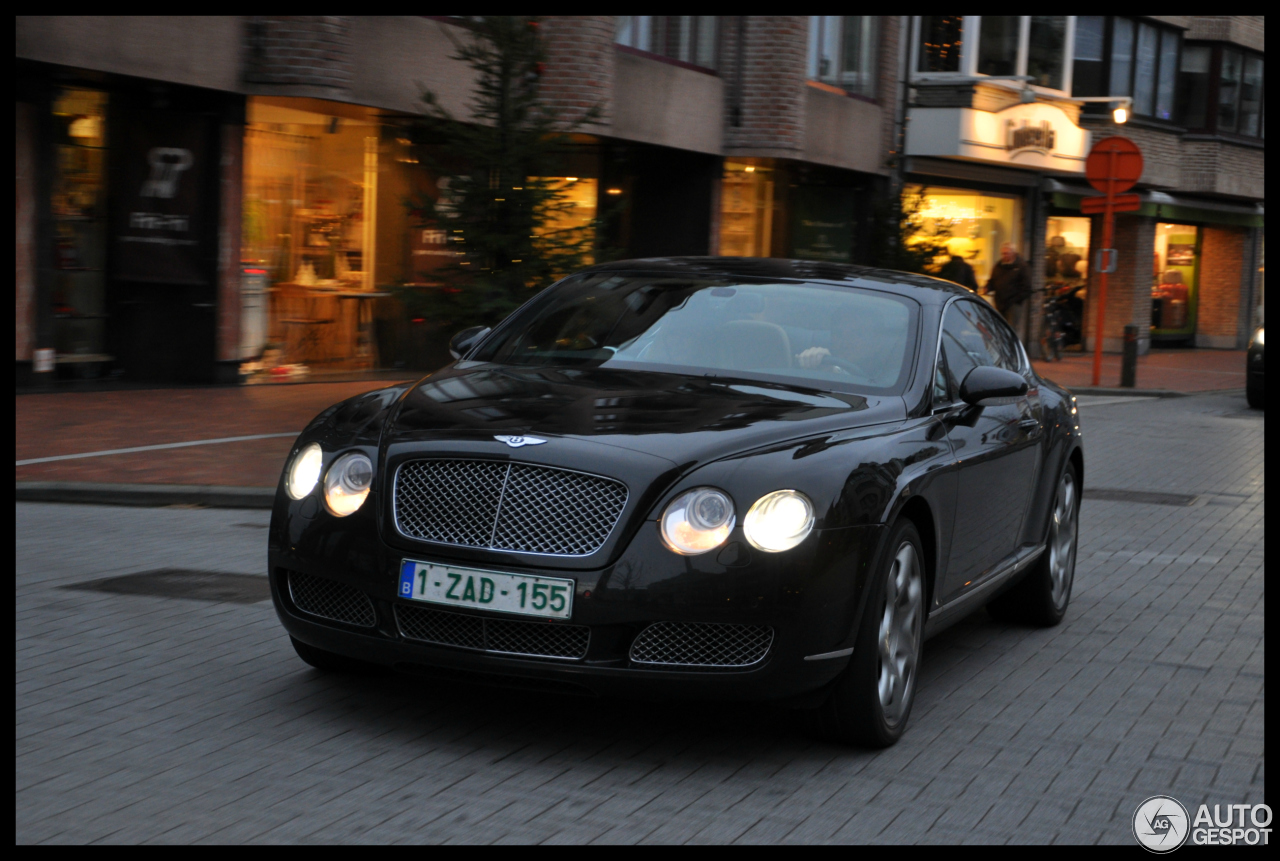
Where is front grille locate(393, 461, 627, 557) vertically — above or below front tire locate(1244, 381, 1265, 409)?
above

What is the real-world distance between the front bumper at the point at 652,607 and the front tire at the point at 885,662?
115 mm

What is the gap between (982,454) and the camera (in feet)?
18.7

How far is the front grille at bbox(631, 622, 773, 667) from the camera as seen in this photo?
4.38 metres

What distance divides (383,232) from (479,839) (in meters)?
15.5

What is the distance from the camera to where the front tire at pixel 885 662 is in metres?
4.62

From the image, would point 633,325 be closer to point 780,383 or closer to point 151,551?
point 780,383

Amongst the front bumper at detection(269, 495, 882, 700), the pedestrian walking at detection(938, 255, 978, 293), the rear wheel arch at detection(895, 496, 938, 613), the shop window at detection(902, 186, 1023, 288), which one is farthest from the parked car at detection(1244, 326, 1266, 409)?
the front bumper at detection(269, 495, 882, 700)

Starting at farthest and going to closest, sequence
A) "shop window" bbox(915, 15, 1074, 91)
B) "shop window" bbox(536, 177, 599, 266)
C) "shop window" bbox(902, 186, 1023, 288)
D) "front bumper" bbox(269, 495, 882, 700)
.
Result: "shop window" bbox(902, 186, 1023, 288), "shop window" bbox(915, 15, 1074, 91), "shop window" bbox(536, 177, 599, 266), "front bumper" bbox(269, 495, 882, 700)

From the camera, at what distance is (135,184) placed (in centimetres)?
1571

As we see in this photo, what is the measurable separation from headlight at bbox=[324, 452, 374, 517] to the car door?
6.55ft

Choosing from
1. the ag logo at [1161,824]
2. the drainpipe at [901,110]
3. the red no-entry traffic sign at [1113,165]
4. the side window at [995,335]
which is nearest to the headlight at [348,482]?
the ag logo at [1161,824]

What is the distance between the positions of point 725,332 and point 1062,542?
2288 millimetres

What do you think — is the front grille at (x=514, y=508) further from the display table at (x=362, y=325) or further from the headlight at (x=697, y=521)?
the display table at (x=362, y=325)

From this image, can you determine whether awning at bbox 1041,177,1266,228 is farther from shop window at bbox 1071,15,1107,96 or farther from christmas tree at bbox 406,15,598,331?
christmas tree at bbox 406,15,598,331
